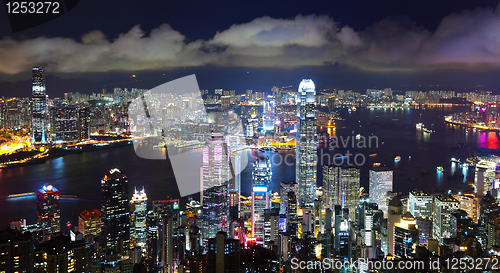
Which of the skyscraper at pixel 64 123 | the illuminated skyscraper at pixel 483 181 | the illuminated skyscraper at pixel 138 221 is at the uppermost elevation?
the skyscraper at pixel 64 123

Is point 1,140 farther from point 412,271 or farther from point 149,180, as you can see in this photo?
point 412,271

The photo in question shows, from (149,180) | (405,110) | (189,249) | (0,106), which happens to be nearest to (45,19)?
(189,249)

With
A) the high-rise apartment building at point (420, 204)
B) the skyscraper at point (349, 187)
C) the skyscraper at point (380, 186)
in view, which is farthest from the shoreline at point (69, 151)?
the high-rise apartment building at point (420, 204)

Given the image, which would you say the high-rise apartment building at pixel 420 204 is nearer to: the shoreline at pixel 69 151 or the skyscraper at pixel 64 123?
the shoreline at pixel 69 151

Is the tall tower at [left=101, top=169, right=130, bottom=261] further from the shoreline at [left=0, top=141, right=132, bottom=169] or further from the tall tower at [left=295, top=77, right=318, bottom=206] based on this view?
the shoreline at [left=0, top=141, right=132, bottom=169]

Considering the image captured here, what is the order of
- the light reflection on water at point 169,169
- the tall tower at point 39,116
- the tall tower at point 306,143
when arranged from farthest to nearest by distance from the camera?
1. the tall tower at point 39,116
2. the tall tower at point 306,143
3. the light reflection on water at point 169,169

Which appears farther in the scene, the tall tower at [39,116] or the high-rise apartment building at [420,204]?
the tall tower at [39,116]

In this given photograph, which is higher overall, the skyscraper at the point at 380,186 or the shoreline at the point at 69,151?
the shoreline at the point at 69,151

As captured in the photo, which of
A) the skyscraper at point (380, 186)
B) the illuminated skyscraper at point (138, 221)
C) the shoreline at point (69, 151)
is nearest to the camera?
the illuminated skyscraper at point (138, 221)
